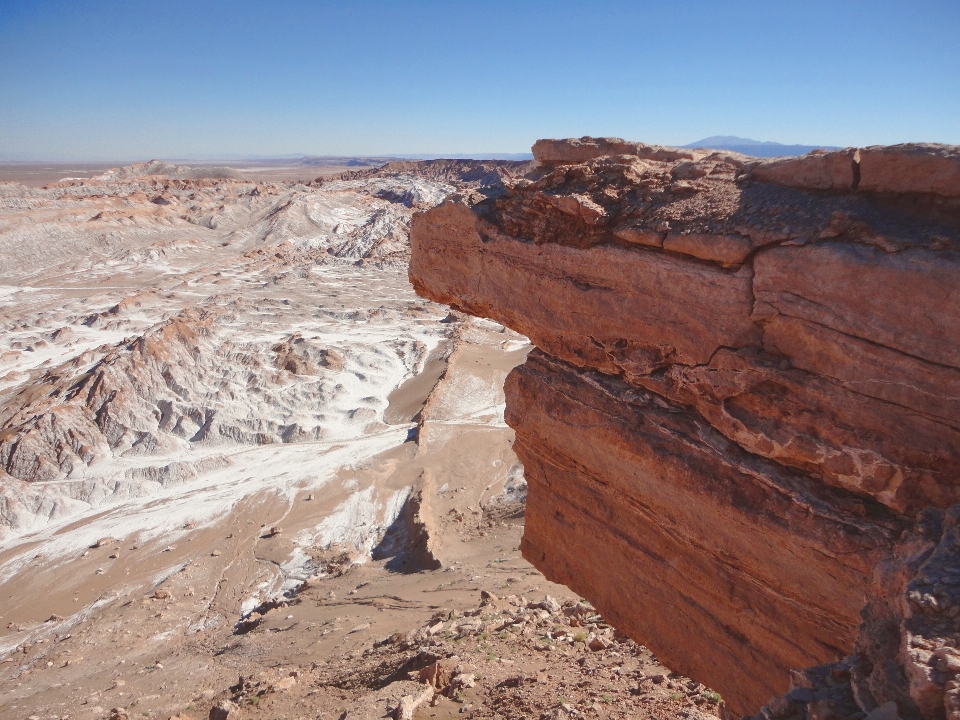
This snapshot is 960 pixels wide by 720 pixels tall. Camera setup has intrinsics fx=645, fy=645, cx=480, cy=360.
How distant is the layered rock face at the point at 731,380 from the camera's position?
345 cm

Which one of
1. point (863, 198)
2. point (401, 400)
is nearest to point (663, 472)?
point (863, 198)

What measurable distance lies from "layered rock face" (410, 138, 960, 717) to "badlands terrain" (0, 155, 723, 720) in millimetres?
1348

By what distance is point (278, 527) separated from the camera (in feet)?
46.2

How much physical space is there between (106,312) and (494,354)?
18.2 meters

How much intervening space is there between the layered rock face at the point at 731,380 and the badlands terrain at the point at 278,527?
135 centimetres

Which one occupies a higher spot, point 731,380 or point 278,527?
point 731,380

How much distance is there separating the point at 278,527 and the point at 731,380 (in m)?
12.2

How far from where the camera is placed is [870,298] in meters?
3.49

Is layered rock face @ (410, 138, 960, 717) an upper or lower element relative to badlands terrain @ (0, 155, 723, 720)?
upper

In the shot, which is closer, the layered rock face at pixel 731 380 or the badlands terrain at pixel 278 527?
the layered rock face at pixel 731 380

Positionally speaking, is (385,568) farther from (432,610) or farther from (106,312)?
(106,312)

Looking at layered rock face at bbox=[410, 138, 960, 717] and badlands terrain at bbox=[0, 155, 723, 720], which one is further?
badlands terrain at bbox=[0, 155, 723, 720]

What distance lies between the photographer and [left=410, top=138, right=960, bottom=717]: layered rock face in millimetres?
3445

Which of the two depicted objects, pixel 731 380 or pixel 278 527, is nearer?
pixel 731 380
